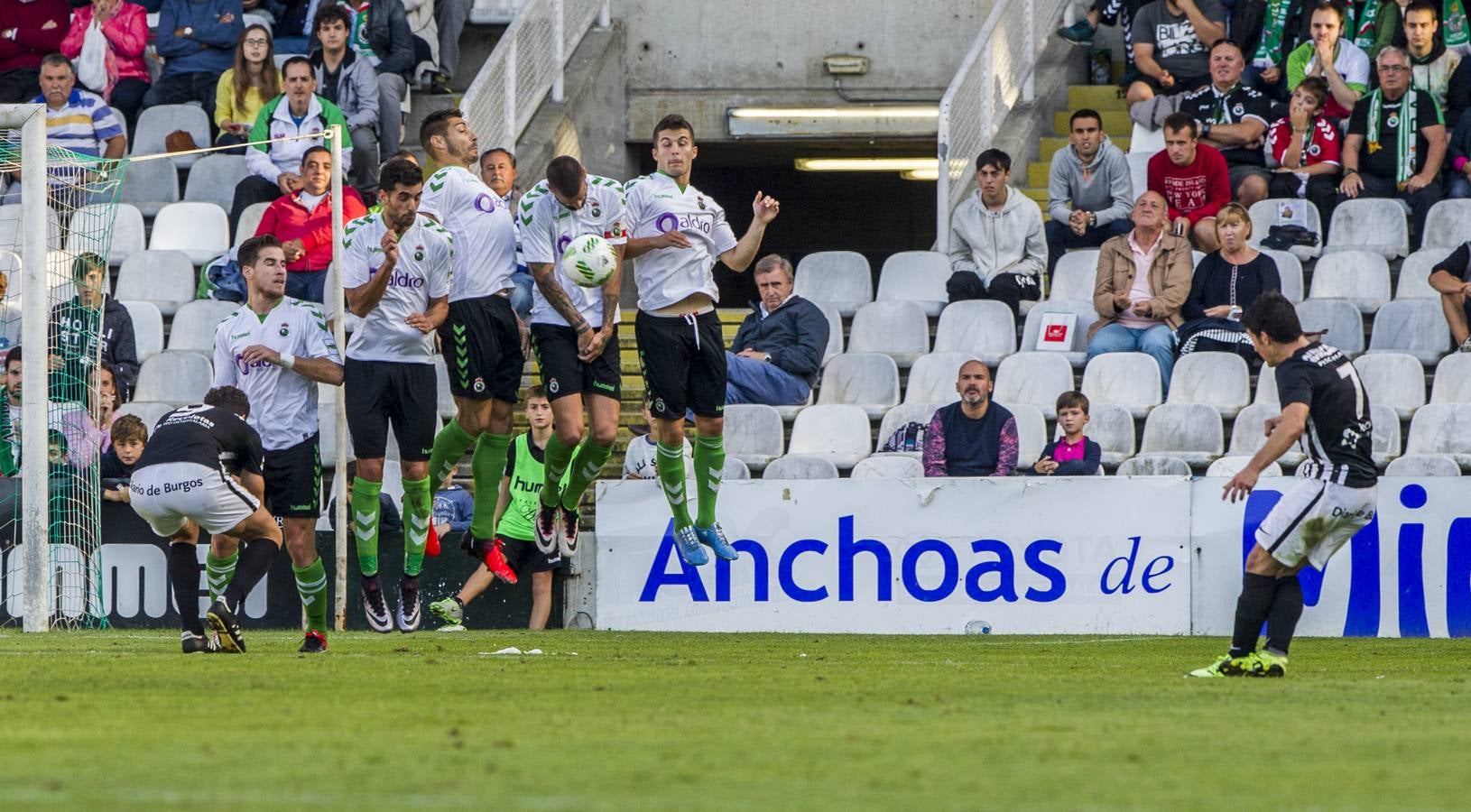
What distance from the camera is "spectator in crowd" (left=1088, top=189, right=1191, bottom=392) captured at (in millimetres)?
15336

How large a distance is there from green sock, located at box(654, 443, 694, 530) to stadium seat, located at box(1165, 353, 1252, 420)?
14.2 feet

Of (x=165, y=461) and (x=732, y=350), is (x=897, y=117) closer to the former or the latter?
(x=732, y=350)

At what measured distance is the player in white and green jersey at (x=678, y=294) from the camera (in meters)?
11.8

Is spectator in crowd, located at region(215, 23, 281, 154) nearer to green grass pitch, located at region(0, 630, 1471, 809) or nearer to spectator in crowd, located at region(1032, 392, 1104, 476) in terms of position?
spectator in crowd, located at region(1032, 392, 1104, 476)

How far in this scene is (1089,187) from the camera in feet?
55.3

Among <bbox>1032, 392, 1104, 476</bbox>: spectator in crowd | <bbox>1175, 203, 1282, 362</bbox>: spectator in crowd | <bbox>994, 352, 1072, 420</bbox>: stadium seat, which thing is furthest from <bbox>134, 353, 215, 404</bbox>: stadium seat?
<bbox>1175, 203, 1282, 362</bbox>: spectator in crowd

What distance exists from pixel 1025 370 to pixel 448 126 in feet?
17.2

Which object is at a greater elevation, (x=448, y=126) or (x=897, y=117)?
(x=897, y=117)

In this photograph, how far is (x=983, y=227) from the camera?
54.3 feet

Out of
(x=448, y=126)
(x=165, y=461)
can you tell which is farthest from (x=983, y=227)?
(x=165, y=461)

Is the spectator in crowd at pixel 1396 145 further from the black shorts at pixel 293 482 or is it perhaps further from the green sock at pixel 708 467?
the black shorts at pixel 293 482

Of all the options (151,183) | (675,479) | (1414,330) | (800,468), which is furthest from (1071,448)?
(151,183)

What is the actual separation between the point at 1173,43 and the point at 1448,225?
10.9 feet

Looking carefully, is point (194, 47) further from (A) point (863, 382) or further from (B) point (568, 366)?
(B) point (568, 366)
